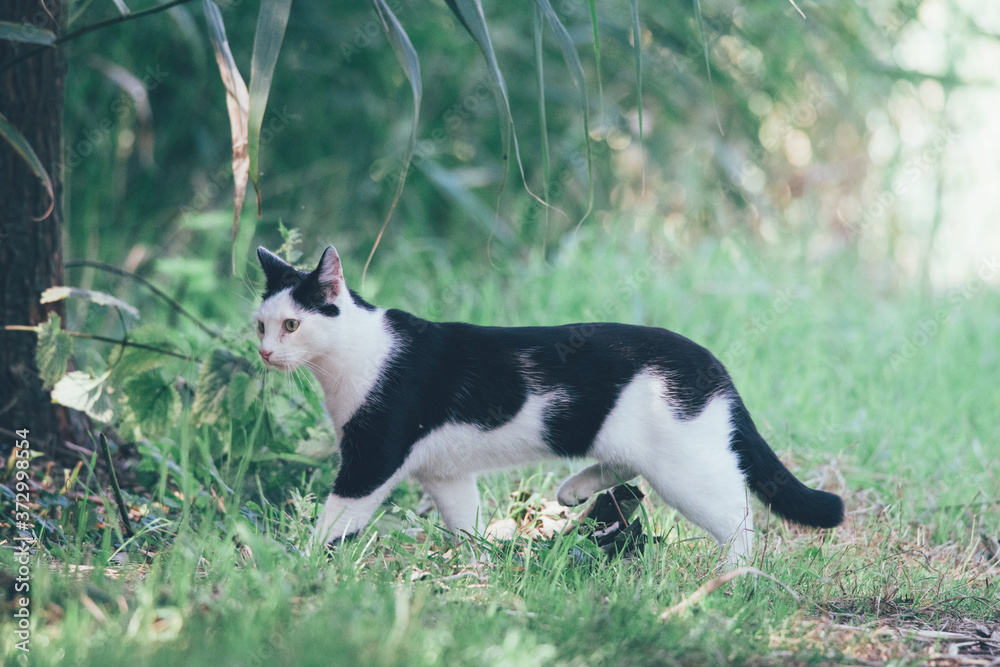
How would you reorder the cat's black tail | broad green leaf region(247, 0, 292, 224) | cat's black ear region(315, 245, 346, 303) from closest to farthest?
broad green leaf region(247, 0, 292, 224), cat's black ear region(315, 245, 346, 303), the cat's black tail

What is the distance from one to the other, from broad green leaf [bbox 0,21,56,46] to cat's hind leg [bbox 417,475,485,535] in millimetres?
1184

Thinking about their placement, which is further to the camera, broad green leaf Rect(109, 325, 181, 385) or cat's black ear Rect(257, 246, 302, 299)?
broad green leaf Rect(109, 325, 181, 385)

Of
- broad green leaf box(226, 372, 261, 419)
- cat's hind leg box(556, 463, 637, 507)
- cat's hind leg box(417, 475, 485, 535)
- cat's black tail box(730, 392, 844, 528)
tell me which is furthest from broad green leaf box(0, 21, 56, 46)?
cat's black tail box(730, 392, 844, 528)

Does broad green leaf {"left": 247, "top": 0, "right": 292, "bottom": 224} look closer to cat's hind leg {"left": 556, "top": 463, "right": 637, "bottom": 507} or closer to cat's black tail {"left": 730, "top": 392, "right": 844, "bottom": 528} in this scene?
cat's hind leg {"left": 556, "top": 463, "right": 637, "bottom": 507}

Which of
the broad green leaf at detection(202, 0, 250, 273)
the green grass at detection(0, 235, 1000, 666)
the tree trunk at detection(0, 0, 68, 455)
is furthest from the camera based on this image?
the tree trunk at detection(0, 0, 68, 455)

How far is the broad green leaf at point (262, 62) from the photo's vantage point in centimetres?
156

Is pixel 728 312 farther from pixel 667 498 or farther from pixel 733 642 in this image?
pixel 733 642

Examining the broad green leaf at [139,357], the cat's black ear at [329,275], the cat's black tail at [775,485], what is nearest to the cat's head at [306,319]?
the cat's black ear at [329,275]

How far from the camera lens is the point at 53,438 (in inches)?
88.0

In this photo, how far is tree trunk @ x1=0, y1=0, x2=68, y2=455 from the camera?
7.02 ft

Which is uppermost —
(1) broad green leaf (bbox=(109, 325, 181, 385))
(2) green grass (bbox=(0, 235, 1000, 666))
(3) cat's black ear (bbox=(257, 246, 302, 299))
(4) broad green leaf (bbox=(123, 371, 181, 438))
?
(3) cat's black ear (bbox=(257, 246, 302, 299))

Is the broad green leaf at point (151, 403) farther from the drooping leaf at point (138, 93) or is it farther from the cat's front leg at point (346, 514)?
the drooping leaf at point (138, 93)

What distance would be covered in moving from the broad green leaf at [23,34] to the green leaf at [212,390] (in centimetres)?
73

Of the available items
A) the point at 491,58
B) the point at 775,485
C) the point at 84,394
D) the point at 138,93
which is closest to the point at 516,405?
the point at 775,485
